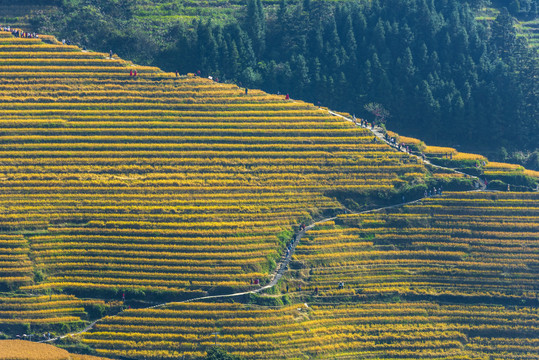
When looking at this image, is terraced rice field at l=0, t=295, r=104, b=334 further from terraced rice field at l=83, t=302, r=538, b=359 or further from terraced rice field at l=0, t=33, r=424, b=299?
terraced rice field at l=83, t=302, r=538, b=359

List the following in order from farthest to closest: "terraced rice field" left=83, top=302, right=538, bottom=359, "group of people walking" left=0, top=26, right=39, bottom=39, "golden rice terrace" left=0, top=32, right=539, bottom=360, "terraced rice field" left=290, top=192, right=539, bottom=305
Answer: "group of people walking" left=0, top=26, right=39, bottom=39
"terraced rice field" left=290, top=192, right=539, bottom=305
"golden rice terrace" left=0, top=32, right=539, bottom=360
"terraced rice field" left=83, top=302, right=538, bottom=359

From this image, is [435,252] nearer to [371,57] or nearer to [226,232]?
[226,232]

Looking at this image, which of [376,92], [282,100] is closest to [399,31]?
[376,92]

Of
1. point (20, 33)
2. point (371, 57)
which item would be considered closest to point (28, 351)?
point (20, 33)

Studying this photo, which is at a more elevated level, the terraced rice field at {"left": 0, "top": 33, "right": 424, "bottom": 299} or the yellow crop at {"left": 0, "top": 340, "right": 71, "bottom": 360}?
the terraced rice field at {"left": 0, "top": 33, "right": 424, "bottom": 299}

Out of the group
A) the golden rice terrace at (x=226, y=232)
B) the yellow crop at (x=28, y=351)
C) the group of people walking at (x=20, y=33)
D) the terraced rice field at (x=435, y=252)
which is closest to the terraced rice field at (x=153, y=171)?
the golden rice terrace at (x=226, y=232)

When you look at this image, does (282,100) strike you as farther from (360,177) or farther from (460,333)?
(460,333)

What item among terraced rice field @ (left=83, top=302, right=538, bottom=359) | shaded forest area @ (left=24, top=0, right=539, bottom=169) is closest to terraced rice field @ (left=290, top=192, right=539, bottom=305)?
terraced rice field @ (left=83, top=302, right=538, bottom=359)

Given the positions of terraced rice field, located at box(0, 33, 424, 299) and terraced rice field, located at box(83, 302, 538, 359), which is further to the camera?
terraced rice field, located at box(0, 33, 424, 299)
